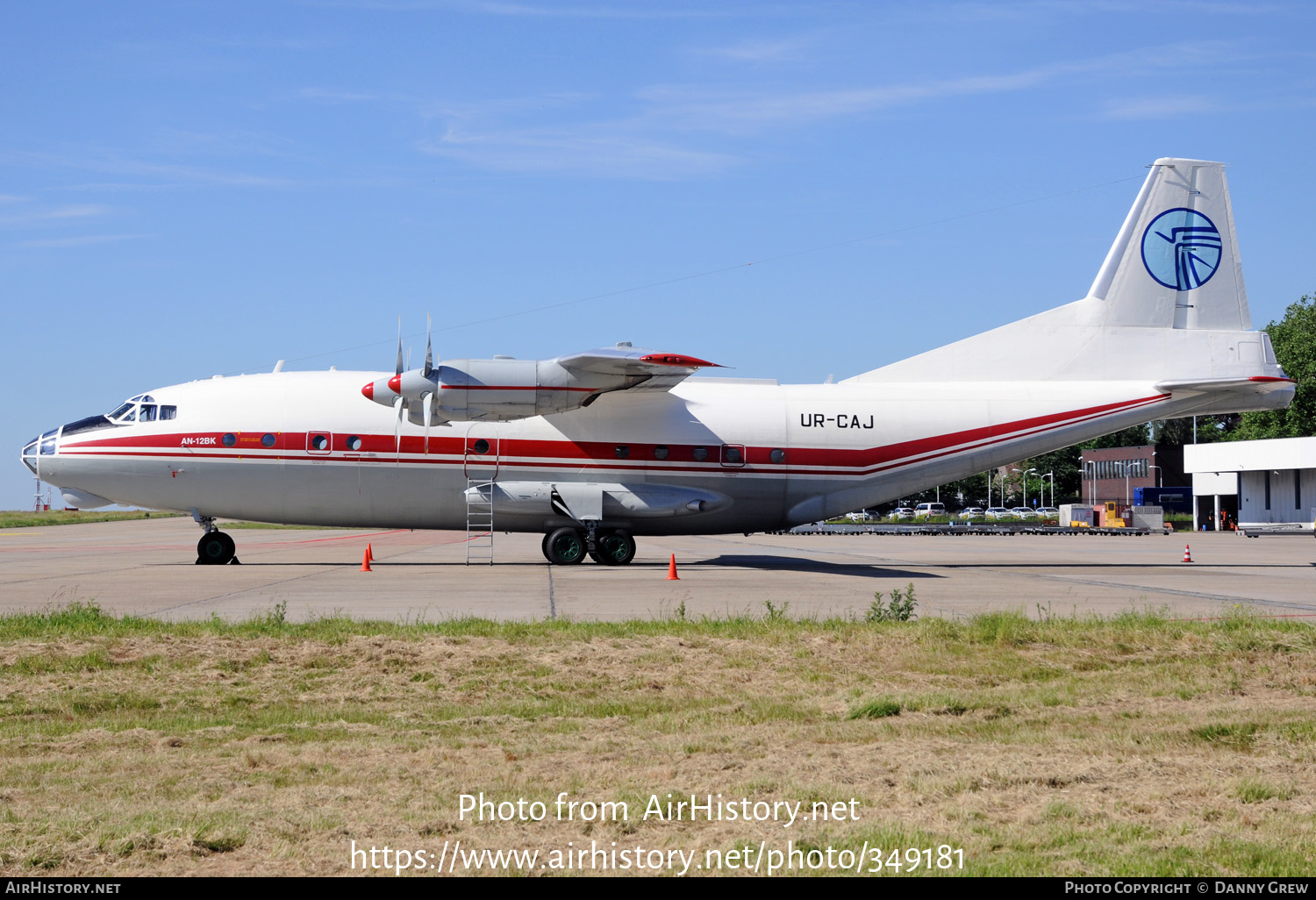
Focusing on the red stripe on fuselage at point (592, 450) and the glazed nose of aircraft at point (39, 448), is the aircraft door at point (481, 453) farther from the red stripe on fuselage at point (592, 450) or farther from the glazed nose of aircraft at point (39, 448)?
the glazed nose of aircraft at point (39, 448)

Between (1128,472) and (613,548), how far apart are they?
104 m

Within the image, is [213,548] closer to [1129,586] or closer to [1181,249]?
[1129,586]

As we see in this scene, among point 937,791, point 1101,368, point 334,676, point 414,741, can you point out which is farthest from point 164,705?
point 1101,368

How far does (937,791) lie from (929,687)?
3.88 meters

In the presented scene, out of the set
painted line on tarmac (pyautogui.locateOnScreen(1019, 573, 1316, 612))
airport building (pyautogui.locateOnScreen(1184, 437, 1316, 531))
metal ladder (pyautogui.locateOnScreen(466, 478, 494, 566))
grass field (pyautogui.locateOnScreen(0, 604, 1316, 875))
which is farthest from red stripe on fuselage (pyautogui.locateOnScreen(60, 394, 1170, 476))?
airport building (pyautogui.locateOnScreen(1184, 437, 1316, 531))

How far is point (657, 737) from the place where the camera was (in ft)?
26.8

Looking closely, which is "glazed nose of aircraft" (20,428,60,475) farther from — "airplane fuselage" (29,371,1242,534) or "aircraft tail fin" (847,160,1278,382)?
"aircraft tail fin" (847,160,1278,382)

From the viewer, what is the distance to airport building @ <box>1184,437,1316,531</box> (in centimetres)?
6850

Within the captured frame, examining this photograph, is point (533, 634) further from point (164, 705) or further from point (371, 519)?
point (371, 519)

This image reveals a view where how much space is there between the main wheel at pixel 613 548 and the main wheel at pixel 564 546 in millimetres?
431

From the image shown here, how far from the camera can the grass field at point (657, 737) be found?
5.55 m

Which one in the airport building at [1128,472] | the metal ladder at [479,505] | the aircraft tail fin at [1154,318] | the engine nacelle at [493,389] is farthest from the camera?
the airport building at [1128,472]

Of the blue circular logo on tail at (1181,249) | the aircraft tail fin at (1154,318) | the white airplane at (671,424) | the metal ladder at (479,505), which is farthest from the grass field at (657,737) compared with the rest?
the blue circular logo on tail at (1181,249)

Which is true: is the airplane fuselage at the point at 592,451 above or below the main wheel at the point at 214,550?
above
